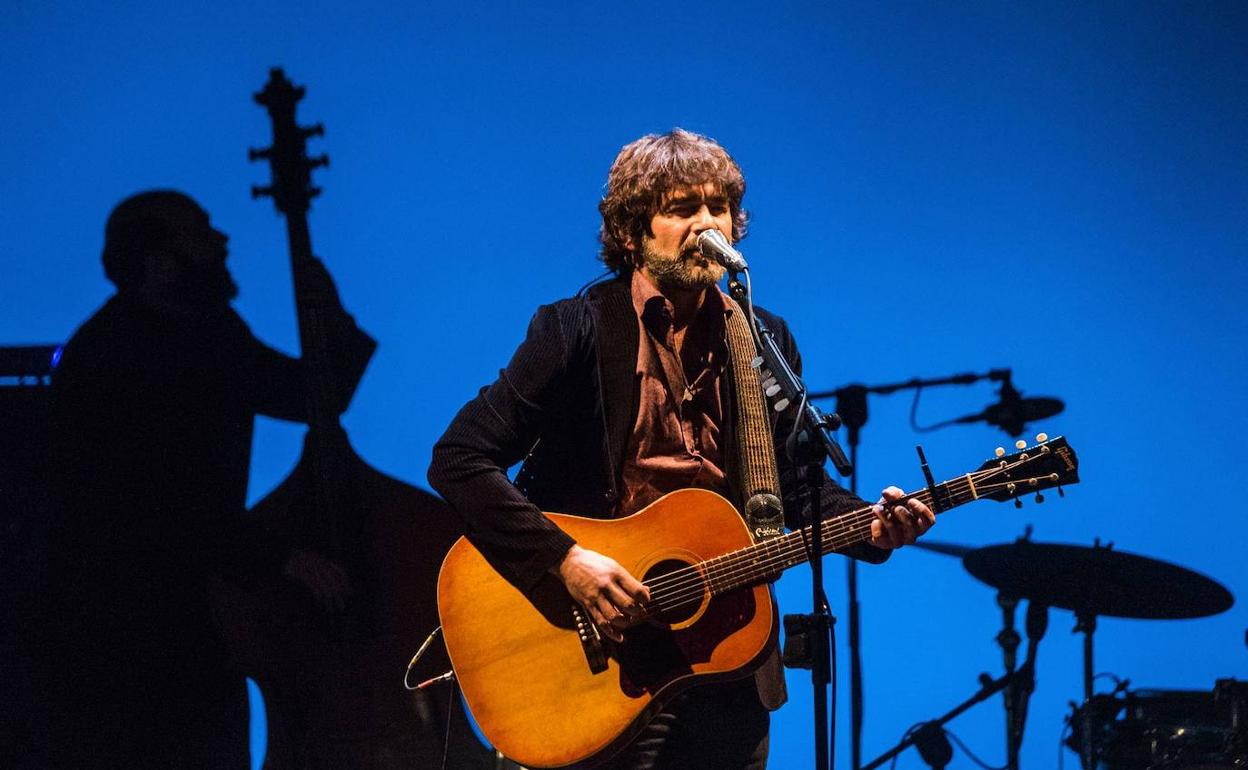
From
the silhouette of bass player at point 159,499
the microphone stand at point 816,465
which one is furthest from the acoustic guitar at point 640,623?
the silhouette of bass player at point 159,499

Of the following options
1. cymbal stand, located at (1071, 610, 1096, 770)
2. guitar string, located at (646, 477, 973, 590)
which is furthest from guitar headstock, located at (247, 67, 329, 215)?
cymbal stand, located at (1071, 610, 1096, 770)

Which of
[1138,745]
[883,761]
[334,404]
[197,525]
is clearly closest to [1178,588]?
[1138,745]

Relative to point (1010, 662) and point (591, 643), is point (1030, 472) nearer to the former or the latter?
point (591, 643)

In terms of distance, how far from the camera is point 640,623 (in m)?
2.51

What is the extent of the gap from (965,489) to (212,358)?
234 cm

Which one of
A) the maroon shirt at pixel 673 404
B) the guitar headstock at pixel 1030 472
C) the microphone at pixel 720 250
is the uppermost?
the microphone at pixel 720 250

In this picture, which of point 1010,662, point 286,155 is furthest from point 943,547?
point 286,155

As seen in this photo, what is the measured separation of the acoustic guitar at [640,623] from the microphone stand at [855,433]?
1539mm

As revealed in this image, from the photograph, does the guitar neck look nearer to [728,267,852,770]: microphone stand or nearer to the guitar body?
the guitar body

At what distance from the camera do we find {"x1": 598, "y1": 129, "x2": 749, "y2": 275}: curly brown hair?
2.74 meters

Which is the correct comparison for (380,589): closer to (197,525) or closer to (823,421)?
(197,525)

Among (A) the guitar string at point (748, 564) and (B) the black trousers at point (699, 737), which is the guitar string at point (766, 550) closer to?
(A) the guitar string at point (748, 564)

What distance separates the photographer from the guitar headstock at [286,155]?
3633 mm

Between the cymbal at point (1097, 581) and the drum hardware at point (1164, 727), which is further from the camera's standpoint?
the cymbal at point (1097, 581)
